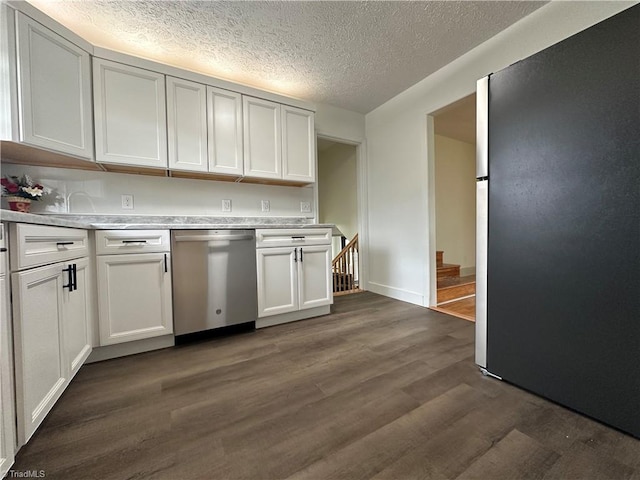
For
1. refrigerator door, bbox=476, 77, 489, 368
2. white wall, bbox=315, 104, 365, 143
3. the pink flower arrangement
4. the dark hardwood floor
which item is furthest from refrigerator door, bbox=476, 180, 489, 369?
the pink flower arrangement

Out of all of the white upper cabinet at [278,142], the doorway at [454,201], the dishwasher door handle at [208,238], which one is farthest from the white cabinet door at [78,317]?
the doorway at [454,201]

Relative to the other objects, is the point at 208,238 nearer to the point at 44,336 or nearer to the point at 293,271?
the point at 293,271

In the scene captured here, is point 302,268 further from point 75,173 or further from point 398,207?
point 75,173

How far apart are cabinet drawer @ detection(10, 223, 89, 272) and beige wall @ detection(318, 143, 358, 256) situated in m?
3.57

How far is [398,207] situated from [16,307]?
Result: 3059mm

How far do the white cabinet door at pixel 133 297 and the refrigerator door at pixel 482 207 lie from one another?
6.67 ft

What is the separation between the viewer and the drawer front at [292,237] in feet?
7.23

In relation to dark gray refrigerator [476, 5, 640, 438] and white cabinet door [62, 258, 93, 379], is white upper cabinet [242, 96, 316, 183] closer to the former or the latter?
white cabinet door [62, 258, 93, 379]

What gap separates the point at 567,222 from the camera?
1.13 m

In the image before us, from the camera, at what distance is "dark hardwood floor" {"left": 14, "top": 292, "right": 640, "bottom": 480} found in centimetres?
89

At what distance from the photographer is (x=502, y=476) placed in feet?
2.76

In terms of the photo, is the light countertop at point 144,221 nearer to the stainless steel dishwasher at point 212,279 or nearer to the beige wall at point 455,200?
the stainless steel dishwasher at point 212,279

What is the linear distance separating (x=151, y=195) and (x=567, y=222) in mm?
2886

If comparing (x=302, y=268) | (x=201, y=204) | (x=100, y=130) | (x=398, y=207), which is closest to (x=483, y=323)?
(x=302, y=268)
